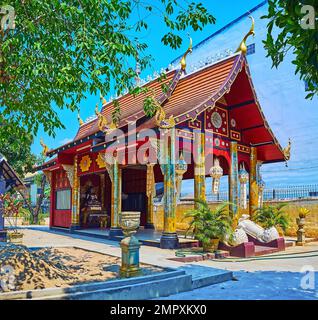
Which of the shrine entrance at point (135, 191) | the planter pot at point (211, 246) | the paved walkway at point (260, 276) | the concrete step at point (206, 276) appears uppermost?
the shrine entrance at point (135, 191)

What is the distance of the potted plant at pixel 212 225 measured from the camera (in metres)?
9.48

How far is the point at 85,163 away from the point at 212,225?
8.18m

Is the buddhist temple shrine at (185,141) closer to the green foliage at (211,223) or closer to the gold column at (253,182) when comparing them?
the gold column at (253,182)

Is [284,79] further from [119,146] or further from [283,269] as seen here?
[283,269]

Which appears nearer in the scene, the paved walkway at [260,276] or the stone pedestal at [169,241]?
the paved walkway at [260,276]

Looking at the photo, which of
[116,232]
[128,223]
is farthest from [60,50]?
[116,232]

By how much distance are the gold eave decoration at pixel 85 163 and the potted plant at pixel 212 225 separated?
23.6 ft

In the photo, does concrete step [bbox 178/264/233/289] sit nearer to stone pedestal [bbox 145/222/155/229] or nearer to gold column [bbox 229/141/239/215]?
gold column [bbox 229/141/239/215]

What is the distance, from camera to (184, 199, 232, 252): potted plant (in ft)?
31.1

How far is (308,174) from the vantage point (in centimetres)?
1930

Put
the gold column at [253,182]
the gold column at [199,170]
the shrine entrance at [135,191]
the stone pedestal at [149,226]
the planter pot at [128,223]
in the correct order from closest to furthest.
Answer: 1. the planter pot at [128,223]
2. the gold column at [199,170]
3. the gold column at [253,182]
4. the stone pedestal at [149,226]
5. the shrine entrance at [135,191]

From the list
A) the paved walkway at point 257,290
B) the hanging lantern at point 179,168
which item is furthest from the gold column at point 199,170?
the paved walkway at point 257,290

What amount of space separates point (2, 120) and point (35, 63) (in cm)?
212
